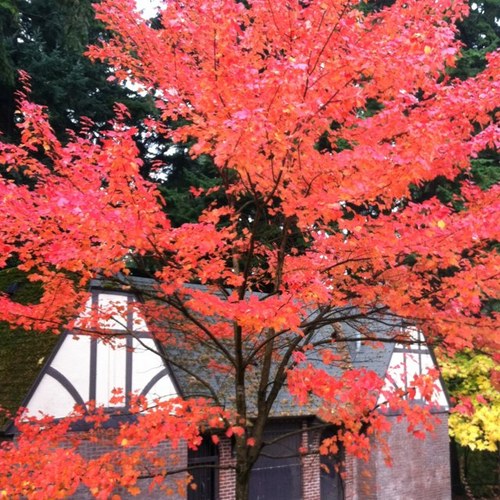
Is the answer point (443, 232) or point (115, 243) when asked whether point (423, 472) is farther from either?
point (115, 243)

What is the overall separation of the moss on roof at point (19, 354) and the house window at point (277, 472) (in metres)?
5.60

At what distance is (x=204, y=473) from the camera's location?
12352 millimetres

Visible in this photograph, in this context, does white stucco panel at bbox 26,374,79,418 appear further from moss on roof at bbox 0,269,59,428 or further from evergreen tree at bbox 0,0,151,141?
evergreen tree at bbox 0,0,151,141

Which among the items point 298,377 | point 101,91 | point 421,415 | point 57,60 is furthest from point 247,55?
point 101,91

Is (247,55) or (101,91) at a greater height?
(101,91)

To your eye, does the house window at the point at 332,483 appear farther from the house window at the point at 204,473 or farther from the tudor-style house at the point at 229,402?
the house window at the point at 204,473

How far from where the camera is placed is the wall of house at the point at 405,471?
15.6 meters

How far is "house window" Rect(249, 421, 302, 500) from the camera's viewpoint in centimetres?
1351

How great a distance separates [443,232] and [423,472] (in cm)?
1314

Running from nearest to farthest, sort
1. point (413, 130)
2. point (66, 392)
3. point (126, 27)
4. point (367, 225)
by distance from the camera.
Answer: point (413, 130) → point (367, 225) → point (126, 27) → point (66, 392)

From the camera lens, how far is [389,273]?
274 inches

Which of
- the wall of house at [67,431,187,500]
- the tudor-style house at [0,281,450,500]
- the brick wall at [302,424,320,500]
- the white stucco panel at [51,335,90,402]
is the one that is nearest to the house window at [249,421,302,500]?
A: the tudor-style house at [0,281,450,500]

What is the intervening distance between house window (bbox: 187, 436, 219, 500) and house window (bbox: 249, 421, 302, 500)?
118 cm

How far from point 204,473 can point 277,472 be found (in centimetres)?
226
